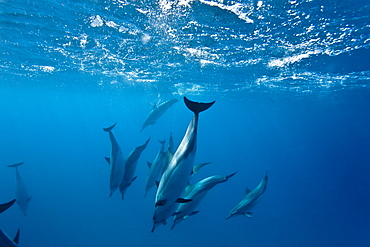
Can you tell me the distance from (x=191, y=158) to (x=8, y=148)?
6114 cm

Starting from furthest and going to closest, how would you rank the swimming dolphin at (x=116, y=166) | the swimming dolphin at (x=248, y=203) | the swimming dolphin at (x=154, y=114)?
the swimming dolphin at (x=154, y=114)
the swimming dolphin at (x=248, y=203)
the swimming dolphin at (x=116, y=166)

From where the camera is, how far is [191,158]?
3650mm

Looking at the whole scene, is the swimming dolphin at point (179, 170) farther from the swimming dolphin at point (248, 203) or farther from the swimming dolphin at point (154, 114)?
the swimming dolphin at point (154, 114)

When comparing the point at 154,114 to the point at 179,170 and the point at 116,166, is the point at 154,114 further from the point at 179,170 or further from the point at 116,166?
the point at 179,170

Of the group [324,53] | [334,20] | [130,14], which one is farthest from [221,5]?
[324,53]

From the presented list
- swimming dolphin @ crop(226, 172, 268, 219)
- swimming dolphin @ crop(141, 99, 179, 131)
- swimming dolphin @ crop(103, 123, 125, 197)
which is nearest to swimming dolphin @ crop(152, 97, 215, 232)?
swimming dolphin @ crop(103, 123, 125, 197)

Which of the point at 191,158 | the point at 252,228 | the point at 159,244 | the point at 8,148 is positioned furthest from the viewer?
the point at 8,148

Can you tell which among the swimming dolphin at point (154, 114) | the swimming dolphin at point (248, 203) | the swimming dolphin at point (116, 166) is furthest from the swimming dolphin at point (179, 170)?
the swimming dolphin at point (154, 114)

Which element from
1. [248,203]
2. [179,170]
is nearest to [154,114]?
[248,203]

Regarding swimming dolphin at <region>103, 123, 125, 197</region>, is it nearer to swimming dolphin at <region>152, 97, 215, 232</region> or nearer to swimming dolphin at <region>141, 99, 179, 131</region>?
swimming dolphin at <region>152, 97, 215, 232</region>

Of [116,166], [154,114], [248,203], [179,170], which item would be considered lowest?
[248,203]

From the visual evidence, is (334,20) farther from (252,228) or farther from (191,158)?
(252,228)

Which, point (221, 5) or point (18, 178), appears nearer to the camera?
point (221, 5)

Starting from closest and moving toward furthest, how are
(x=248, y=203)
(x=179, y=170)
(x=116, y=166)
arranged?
1. (x=179, y=170)
2. (x=116, y=166)
3. (x=248, y=203)
